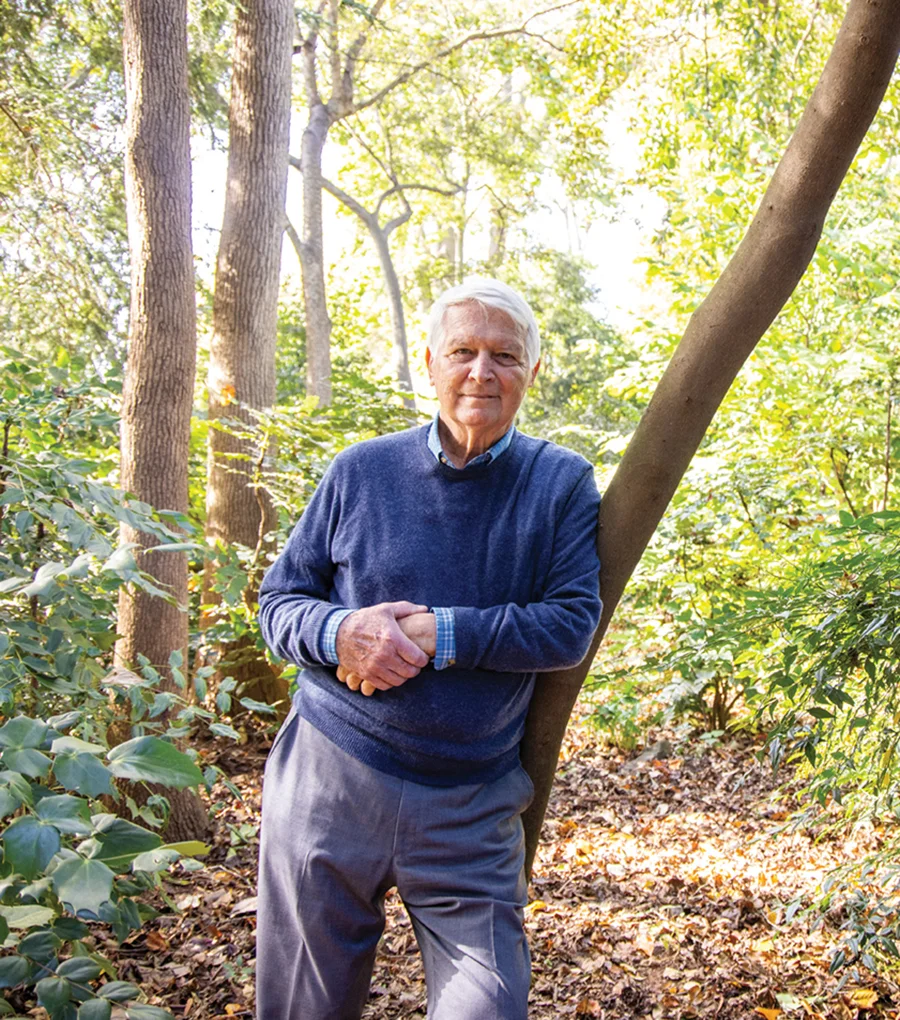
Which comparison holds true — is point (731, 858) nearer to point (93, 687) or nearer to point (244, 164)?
point (93, 687)

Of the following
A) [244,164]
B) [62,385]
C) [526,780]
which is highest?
[244,164]

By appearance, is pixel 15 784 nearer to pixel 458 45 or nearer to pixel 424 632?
pixel 424 632

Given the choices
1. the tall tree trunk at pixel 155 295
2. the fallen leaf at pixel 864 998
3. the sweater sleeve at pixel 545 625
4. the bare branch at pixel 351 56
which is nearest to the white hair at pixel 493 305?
the sweater sleeve at pixel 545 625

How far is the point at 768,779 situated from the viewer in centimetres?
507

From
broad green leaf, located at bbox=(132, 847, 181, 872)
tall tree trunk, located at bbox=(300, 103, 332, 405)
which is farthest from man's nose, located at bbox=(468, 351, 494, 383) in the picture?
tall tree trunk, located at bbox=(300, 103, 332, 405)

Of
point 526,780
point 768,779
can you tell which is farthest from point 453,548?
point 768,779

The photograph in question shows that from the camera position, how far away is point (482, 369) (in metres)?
1.94

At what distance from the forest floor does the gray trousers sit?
3.08 feet

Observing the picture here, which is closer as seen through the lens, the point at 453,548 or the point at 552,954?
the point at 453,548

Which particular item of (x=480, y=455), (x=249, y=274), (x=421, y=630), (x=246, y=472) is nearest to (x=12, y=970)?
(x=421, y=630)

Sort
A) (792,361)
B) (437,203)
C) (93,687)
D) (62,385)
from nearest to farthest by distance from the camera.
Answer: (93,687) → (62,385) → (792,361) → (437,203)

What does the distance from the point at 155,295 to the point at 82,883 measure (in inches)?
119

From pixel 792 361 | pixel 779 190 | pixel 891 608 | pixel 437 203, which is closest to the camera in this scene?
pixel 779 190

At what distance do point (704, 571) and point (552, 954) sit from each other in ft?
7.47
